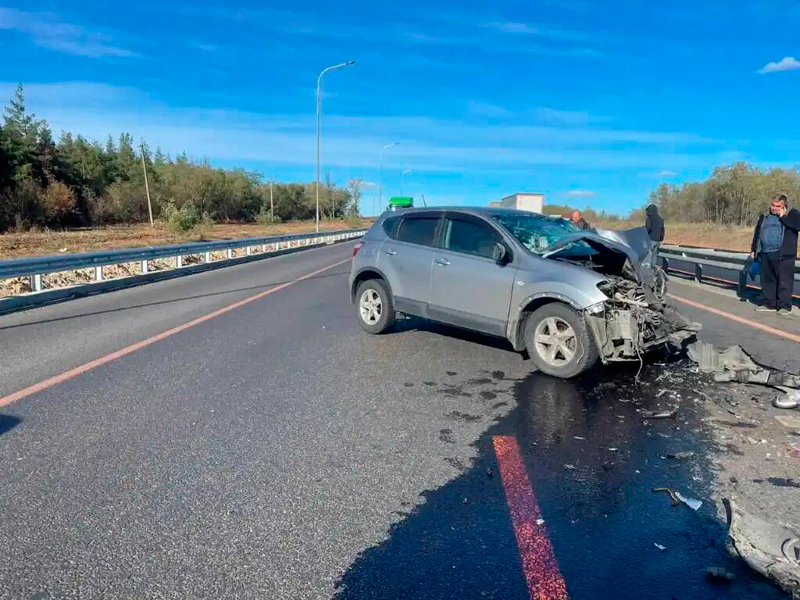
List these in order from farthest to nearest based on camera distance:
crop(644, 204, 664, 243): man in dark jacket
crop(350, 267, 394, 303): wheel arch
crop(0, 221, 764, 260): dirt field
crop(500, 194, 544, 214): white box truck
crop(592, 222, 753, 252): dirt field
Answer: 1. crop(592, 222, 753, 252): dirt field
2. crop(500, 194, 544, 214): white box truck
3. crop(0, 221, 764, 260): dirt field
4. crop(644, 204, 664, 243): man in dark jacket
5. crop(350, 267, 394, 303): wheel arch

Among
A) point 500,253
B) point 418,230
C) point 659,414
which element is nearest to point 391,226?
point 418,230

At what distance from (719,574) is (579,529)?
669 mm

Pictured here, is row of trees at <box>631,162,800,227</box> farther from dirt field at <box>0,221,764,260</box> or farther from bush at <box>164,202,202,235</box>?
bush at <box>164,202,202,235</box>

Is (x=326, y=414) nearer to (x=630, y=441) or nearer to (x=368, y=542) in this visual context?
(x=368, y=542)

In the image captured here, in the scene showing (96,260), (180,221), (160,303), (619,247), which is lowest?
(180,221)

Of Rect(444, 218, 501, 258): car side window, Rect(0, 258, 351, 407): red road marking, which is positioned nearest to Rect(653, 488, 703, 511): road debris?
Rect(444, 218, 501, 258): car side window

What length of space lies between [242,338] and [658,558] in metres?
6.27

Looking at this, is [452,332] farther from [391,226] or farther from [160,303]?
[160,303]

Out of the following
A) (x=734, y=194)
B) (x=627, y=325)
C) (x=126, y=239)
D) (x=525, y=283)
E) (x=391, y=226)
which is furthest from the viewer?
(x=734, y=194)

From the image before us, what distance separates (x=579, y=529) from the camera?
3.16 metres

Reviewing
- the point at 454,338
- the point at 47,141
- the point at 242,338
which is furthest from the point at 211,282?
the point at 47,141

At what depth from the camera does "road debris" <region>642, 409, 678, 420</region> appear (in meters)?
4.95

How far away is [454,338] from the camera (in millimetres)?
8141

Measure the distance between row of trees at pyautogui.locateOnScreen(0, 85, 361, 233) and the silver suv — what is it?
118 feet
